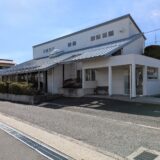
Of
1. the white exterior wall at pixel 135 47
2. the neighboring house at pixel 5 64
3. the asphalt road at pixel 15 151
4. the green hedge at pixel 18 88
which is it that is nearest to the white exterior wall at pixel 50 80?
the green hedge at pixel 18 88

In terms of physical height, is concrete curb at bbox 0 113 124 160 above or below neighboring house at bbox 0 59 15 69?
below

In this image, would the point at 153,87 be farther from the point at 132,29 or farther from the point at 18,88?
the point at 18,88

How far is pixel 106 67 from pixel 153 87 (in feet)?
15.2

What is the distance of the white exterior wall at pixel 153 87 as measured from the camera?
23.8 metres

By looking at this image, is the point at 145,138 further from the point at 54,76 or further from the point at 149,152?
the point at 54,76

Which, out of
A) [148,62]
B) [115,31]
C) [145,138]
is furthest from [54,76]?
[145,138]

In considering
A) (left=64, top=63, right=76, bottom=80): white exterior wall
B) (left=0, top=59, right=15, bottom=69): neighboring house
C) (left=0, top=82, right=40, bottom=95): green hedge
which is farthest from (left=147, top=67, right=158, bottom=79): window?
(left=0, top=59, right=15, bottom=69): neighboring house

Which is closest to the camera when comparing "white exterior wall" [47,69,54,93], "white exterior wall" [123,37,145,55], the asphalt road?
the asphalt road

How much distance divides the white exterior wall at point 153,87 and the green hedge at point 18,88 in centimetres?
1035

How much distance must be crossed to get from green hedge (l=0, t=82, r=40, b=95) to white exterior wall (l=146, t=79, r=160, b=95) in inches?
408

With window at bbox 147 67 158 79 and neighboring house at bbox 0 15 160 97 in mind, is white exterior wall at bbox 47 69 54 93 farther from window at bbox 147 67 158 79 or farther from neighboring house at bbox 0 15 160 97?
window at bbox 147 67 158 79

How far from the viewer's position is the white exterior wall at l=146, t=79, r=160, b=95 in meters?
23.8

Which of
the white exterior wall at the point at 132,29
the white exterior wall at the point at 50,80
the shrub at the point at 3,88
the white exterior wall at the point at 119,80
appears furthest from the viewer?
the shrub at the point at 3,88

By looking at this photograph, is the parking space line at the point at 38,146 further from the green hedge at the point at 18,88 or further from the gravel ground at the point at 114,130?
the green hedge at the point at 18,88
